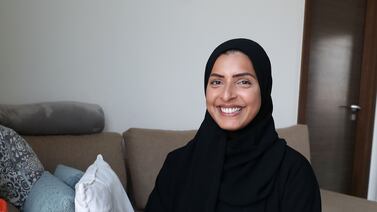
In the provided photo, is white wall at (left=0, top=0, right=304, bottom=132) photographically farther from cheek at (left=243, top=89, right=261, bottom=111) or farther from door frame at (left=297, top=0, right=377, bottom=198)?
door frame at (left=297, top=0, right=377, bottom=198)

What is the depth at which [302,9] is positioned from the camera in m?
2.63

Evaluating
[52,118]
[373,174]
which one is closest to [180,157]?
[52,118]

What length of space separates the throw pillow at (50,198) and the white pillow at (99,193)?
3 centimetres

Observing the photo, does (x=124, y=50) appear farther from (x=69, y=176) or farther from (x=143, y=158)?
(x=69, y=176)

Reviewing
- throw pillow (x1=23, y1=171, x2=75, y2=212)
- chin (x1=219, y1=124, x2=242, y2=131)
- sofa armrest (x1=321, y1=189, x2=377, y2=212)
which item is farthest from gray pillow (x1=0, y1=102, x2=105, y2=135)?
sofa armrest (x1=321, y1=189, x2=377, y2=212)

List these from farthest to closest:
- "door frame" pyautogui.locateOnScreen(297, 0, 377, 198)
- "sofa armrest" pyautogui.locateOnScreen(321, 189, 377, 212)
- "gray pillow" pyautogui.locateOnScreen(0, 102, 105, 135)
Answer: "door frame" pyautogui.locateOnScreen(297, 0, 377, 198) → "sofa armrest" pyautogui.locateOnScreen(321, 189, 377, 212) → "gray pillow" pyautogui.locateOnScreen(0, 102, 105, 135)

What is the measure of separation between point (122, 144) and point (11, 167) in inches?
26.6

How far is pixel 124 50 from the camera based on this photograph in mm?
1883

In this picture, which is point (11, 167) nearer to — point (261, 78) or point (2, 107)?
point (2, 107)

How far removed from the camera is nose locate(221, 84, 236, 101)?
1.08m

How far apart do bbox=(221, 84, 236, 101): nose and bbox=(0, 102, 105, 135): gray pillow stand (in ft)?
2.54

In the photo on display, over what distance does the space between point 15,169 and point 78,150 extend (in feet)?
1.35

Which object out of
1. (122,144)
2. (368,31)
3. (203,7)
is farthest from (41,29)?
(368,31)

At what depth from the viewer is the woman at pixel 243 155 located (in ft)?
3.58
